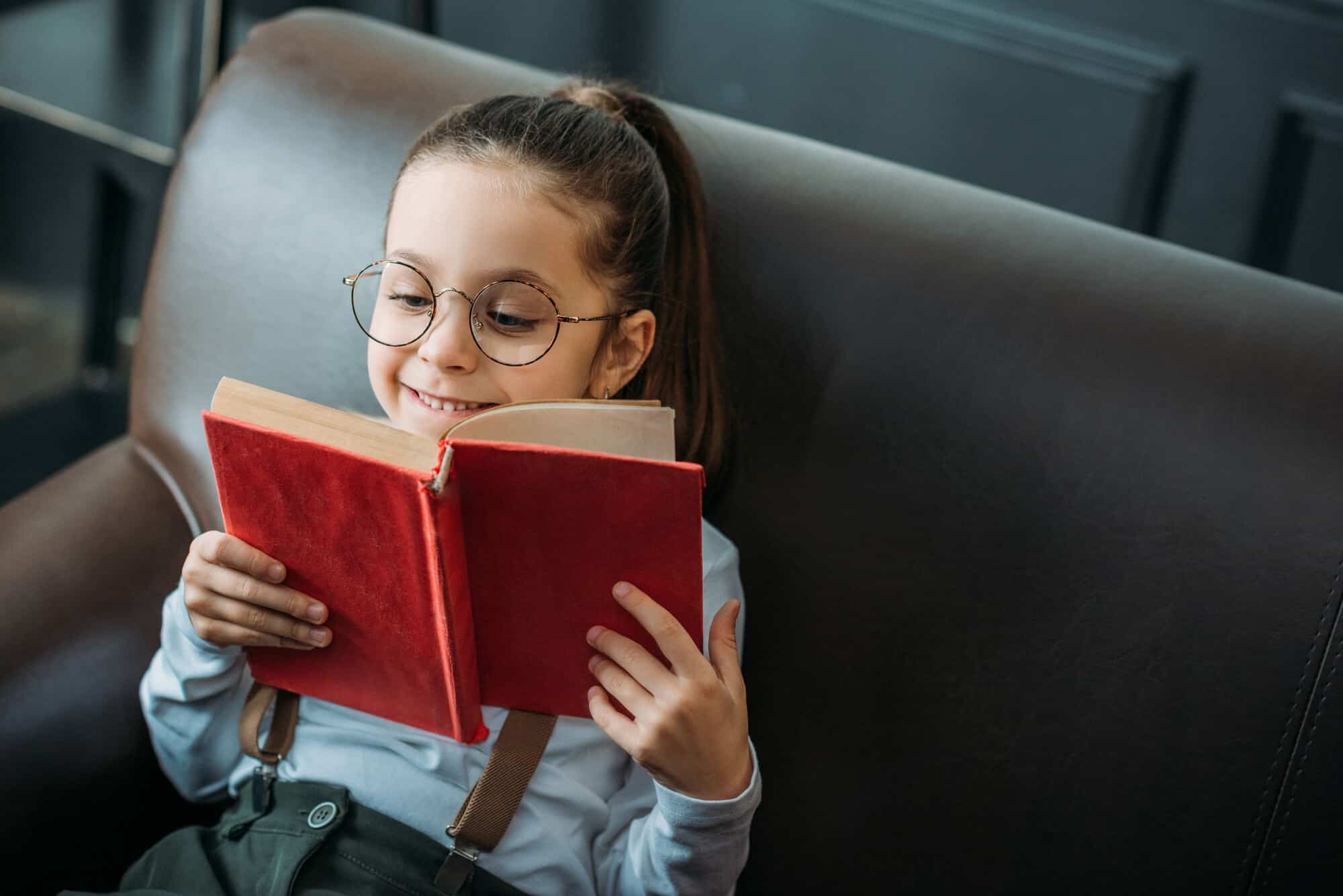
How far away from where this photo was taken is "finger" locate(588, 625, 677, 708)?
825 mm

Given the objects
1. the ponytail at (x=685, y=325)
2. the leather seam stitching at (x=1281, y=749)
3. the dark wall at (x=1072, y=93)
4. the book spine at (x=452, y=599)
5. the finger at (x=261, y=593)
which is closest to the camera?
the book spine at (x=452, y=599)

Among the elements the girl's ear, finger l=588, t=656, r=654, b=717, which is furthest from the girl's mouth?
finger l=588, t=656, r=654, b=717

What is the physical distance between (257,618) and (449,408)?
0.68 ft

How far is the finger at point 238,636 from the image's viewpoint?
88 centimetres

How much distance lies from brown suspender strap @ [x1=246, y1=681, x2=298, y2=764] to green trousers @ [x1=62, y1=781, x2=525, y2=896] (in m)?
0.03

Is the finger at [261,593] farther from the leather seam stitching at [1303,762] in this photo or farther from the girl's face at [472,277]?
the leather seam stitching at [1303,762]

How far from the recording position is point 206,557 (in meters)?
0.86

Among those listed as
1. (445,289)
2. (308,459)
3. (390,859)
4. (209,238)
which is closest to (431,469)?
(308,459)

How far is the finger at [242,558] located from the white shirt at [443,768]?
0.10 metres

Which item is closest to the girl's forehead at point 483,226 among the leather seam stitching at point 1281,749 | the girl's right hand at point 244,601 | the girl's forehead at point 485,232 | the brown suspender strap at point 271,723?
the girl's forehead at point 485,232

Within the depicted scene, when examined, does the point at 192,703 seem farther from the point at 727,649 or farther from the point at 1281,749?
the point at 1281,749

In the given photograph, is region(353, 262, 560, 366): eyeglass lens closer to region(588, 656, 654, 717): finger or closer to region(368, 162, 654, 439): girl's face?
region(368, 162, 654, 439): girl's face

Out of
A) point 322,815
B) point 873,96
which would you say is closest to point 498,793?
point 322,815

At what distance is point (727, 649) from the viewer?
865 millimetres
